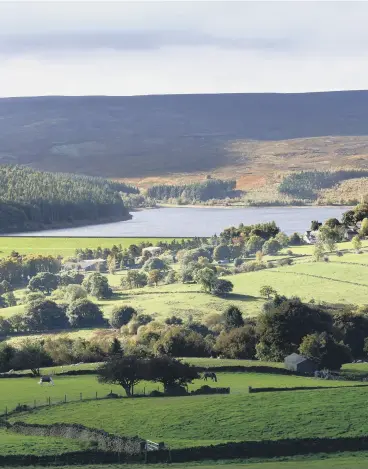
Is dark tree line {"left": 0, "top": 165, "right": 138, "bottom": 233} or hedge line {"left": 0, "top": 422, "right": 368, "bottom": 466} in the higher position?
hedge line {"left": 0, "top": 422, "right": 368, "bottom": 466}

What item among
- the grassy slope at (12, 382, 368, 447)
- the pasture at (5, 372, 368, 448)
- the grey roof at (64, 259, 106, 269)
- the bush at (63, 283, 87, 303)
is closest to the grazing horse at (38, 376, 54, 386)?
the pasture at (5, 372, 368, 448)

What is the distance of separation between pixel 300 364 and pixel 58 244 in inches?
3294

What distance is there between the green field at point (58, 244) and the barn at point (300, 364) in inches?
2638

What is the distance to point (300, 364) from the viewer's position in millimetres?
50438

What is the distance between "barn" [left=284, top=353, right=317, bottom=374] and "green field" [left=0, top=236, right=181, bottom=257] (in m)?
67.0

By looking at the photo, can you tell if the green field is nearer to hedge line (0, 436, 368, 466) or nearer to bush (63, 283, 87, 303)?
bush (63, 283, 87, 303)

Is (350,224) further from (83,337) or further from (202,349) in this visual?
(202,349)

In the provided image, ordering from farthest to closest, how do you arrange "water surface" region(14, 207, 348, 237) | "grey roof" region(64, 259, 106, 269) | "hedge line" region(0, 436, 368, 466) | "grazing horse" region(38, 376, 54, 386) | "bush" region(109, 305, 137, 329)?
"water surface" region(14, 207, 348, 237) < "grey roof" region(64, 259, 106, 269) < "bush" region(109, 305, 137, 329) < "grazing horse" region(38, 376, 54, 386) < "hedge line" region(0, 436, 368, 466)

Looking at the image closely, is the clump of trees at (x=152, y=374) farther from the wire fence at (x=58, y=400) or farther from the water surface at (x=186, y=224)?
the water surface at (x=186, y=224)

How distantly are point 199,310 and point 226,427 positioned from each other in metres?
38.8

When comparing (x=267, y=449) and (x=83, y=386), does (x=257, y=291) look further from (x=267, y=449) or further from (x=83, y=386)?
(x=267, y=449)

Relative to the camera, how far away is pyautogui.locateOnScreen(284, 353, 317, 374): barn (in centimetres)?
5034

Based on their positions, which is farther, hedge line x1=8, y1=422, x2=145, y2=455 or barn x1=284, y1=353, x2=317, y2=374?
barn x1=284, y1=353, x2=317, y2=374

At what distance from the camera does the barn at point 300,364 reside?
50.3 m
